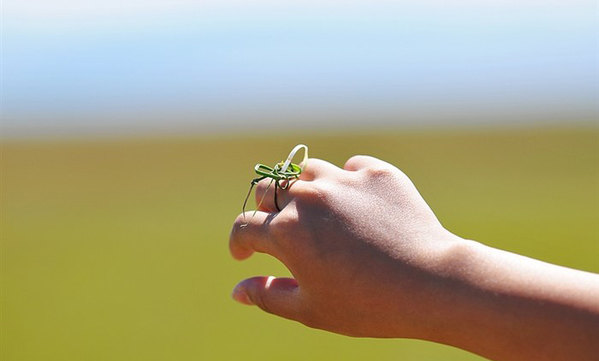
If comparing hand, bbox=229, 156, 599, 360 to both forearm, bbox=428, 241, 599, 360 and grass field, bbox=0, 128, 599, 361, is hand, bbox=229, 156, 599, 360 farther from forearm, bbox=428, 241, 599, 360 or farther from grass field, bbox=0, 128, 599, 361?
grass field, bbox=0, 128, 599, 361

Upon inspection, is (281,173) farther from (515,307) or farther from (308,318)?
(515,307)


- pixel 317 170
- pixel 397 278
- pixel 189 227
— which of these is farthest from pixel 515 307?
pixel 189 227

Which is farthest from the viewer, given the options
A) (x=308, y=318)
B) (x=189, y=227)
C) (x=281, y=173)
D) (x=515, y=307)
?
(x=189, y=227)

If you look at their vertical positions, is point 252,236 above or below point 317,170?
below

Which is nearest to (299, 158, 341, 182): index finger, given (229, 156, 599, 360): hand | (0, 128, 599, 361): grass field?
(229, 156, 599, 360): hand

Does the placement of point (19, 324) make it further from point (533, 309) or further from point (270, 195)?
point (533, 309)

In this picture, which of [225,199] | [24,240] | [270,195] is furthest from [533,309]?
[225,199]

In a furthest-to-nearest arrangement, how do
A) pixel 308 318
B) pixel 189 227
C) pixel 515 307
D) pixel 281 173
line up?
pixel 189 227 → pixel 281 173 → pixel 308 318 → pixel 515 307

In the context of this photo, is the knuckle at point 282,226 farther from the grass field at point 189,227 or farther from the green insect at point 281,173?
the grass field at point 189,227

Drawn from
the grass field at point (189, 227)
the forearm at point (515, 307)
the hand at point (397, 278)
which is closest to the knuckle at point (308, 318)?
the hand at point (397, 278)
